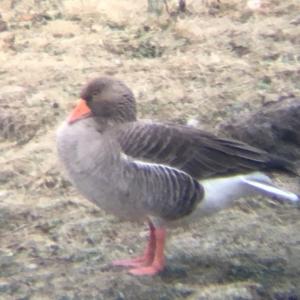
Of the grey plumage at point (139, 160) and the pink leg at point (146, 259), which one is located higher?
the grey plumage at point (139, 160)

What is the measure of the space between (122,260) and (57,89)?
2.46 metres

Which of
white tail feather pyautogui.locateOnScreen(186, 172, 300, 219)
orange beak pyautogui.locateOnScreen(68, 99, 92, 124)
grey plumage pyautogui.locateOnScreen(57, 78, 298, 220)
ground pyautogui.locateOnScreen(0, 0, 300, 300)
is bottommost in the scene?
ground pyautogui.locateOnScreen(0, 0, 300, 300)

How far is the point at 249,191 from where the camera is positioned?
19.8 feet

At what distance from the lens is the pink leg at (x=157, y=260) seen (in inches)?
235

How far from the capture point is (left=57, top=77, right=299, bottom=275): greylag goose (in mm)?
5820

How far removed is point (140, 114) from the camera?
790 cm

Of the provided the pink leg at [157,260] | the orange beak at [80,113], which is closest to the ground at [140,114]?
the pink leg at [157,260]

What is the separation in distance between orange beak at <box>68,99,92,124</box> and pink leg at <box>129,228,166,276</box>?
0.70 meters

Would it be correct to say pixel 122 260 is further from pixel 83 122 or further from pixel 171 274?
pixel 83 122

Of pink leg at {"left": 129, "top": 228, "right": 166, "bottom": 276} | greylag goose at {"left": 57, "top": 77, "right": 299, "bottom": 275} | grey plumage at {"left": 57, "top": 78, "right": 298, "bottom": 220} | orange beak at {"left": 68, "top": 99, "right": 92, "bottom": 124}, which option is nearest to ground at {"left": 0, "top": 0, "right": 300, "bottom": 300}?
pink leg at {"left": 129, "top": 228, "right": 166, "bottom": 276}

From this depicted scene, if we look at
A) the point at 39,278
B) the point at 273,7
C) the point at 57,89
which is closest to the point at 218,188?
the point at 39,278

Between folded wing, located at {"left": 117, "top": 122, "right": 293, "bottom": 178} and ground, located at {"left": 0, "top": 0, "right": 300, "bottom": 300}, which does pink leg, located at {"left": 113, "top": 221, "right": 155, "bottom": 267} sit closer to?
ground, located at {"left": 0, "top": 0, "right": 300, "bottom": 300}

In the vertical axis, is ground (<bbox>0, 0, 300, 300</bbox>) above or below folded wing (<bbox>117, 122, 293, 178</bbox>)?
below

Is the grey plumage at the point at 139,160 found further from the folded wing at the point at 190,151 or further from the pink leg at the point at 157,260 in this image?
the pink leg at the point at 157,260
